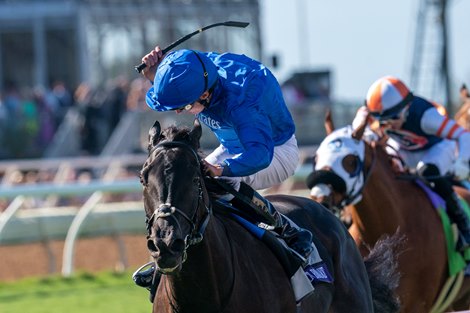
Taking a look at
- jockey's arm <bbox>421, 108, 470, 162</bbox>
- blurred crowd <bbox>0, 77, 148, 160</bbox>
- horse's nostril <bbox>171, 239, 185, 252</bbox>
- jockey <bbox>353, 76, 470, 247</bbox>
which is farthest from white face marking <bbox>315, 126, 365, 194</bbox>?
blurred crowd <bbox>0, 77, 148, 160</bbox>

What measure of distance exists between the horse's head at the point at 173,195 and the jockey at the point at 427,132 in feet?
10.5

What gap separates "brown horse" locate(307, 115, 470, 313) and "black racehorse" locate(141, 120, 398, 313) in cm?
134

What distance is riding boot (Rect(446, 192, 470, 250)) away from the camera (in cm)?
764

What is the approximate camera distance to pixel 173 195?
4332mm

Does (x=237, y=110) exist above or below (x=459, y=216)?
above

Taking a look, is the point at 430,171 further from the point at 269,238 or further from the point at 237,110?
the point at 237,110

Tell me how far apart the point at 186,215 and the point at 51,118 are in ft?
49.4

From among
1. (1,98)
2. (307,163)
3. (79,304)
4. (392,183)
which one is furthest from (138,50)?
(392,183)

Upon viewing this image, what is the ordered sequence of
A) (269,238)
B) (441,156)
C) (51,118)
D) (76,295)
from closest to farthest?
(269,238) → (441,156) → (76,295) → (51,118)

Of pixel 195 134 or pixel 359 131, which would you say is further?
pixel 359 131

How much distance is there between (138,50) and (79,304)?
1529cm

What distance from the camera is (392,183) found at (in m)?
7.53

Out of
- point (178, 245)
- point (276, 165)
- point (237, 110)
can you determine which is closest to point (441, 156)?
point (276, 165)

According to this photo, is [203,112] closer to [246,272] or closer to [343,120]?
[246,272]
